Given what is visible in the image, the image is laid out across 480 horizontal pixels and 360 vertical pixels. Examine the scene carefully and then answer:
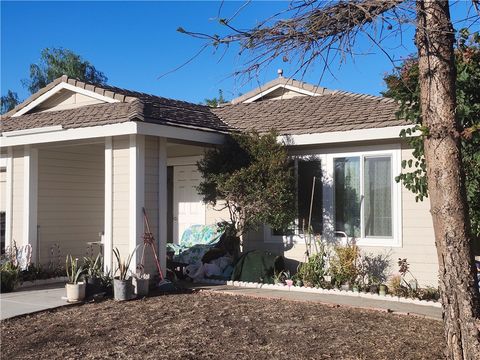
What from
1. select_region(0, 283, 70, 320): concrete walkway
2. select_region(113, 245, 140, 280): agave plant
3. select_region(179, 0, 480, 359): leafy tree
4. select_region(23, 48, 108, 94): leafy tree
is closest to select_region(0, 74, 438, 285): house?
select_region(113, 245, 140, 280): agave plant

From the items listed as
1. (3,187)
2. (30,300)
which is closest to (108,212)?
(30,300)

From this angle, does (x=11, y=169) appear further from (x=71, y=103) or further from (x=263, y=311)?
(x=263, y=311)

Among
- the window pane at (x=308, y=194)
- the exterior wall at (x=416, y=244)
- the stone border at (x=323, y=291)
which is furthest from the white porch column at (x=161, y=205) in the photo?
the exterior wall at (x=416, y=244)

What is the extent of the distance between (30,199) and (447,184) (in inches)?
350

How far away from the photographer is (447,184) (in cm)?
407

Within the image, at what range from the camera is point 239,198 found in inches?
390

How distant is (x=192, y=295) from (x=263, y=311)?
1.71 metres

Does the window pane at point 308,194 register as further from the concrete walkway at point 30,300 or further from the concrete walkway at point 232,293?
the concrete walkway at point 30,300

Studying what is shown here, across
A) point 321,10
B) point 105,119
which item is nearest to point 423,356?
point 321,10

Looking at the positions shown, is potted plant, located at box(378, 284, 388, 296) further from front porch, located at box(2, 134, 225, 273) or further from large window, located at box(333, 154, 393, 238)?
front porch, located at box(2, 134, 225, 273)

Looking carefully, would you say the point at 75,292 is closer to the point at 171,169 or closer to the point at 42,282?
the point at 42,282

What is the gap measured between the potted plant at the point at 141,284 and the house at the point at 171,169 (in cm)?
57

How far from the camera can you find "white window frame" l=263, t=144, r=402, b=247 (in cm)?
966

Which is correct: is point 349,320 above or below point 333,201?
below
